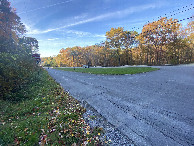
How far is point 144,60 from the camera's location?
37.6 m

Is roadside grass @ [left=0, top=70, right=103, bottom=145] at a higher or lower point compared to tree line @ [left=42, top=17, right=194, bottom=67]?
lower

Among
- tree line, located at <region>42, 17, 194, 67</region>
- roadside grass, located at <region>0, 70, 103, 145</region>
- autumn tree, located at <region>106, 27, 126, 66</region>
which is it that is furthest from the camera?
autumn tree, located at <region>106, 27, 126, 66</region>

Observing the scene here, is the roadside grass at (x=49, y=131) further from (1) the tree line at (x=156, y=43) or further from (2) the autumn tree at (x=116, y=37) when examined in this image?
(2) the autumn tree at (x=116, y=37)

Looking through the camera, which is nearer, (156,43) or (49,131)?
(49,131)

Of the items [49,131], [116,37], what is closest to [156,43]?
[116,37]

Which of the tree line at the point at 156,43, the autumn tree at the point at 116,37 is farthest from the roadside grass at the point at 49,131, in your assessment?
the autumn tree at the point at 116,37

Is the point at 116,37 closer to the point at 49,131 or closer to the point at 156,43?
the point at 156,43

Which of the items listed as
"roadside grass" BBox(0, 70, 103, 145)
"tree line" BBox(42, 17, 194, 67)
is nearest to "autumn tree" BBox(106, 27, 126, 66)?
"tree line" BBox(42, 17, 194, 67)

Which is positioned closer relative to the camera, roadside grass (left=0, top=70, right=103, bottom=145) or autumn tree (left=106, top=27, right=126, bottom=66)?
roadside grass (left=0, top=70, right=103, bottom=145)

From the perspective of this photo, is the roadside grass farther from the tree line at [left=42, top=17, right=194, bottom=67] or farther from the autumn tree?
the autumn tree

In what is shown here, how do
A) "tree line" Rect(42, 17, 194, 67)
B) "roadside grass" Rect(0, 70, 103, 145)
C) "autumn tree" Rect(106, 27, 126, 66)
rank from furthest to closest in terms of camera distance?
"autumn tree" Rect(106, 27, 126, 66) < "tree line" Rect(42, 17, 194, 67) < "roadside grass" Rect(0, 70, 103, 145)

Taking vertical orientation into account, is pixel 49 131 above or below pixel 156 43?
below

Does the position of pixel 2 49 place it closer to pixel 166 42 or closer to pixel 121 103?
pixel 121 103

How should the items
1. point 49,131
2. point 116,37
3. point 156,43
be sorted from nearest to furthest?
1. point 49,131
2. point 156,43
3. point 116,37
